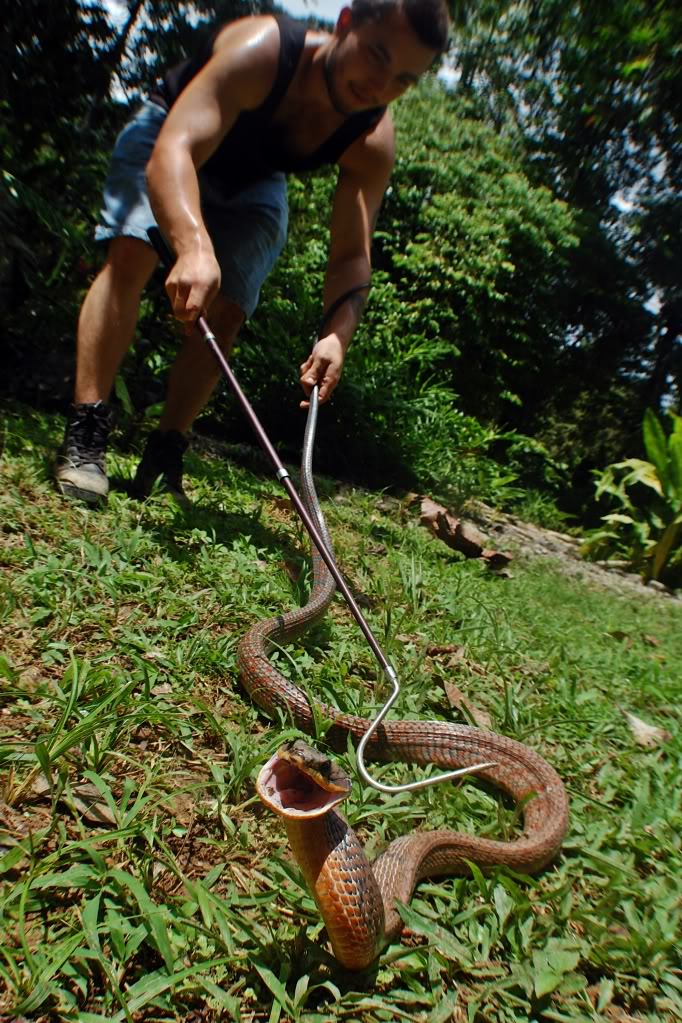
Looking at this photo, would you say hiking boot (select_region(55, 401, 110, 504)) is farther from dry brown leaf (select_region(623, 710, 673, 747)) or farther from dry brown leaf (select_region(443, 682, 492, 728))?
dry brown leaf (select_region(623, 710, 673, 747))

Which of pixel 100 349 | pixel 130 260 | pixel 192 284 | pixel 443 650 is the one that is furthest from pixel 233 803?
pixel 130 260

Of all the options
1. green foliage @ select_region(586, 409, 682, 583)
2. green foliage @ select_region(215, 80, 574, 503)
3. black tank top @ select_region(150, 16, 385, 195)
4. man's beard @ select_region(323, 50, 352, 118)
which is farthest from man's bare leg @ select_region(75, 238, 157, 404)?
green foliage @ select_region(586, 409, 682, 583)

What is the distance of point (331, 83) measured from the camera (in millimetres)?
2611

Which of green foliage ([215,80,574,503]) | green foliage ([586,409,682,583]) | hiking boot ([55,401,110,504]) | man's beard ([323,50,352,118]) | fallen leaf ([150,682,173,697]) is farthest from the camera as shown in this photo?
green foliage ([586,409,682,583])

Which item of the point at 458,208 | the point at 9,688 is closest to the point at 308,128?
the point at 9,688

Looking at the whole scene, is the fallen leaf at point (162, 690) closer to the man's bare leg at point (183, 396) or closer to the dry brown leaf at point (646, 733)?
the man's bare leg at point (183, 396)

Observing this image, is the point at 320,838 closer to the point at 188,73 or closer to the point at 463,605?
the point at 463,605

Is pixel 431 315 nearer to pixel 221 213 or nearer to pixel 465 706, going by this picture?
pixel 221 213

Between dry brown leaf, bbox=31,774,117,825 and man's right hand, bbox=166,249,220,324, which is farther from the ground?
man's right hand, bbox=166,249,220,324

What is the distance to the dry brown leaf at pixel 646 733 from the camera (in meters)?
2.49

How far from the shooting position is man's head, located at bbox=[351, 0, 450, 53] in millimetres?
2359

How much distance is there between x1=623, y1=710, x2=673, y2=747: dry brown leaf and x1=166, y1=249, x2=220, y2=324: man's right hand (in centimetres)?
221

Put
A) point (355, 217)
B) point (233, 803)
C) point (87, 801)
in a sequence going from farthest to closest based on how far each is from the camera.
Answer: point (355, 217) < point (233, 803) < point (87, 801)

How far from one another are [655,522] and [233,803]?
685cm
